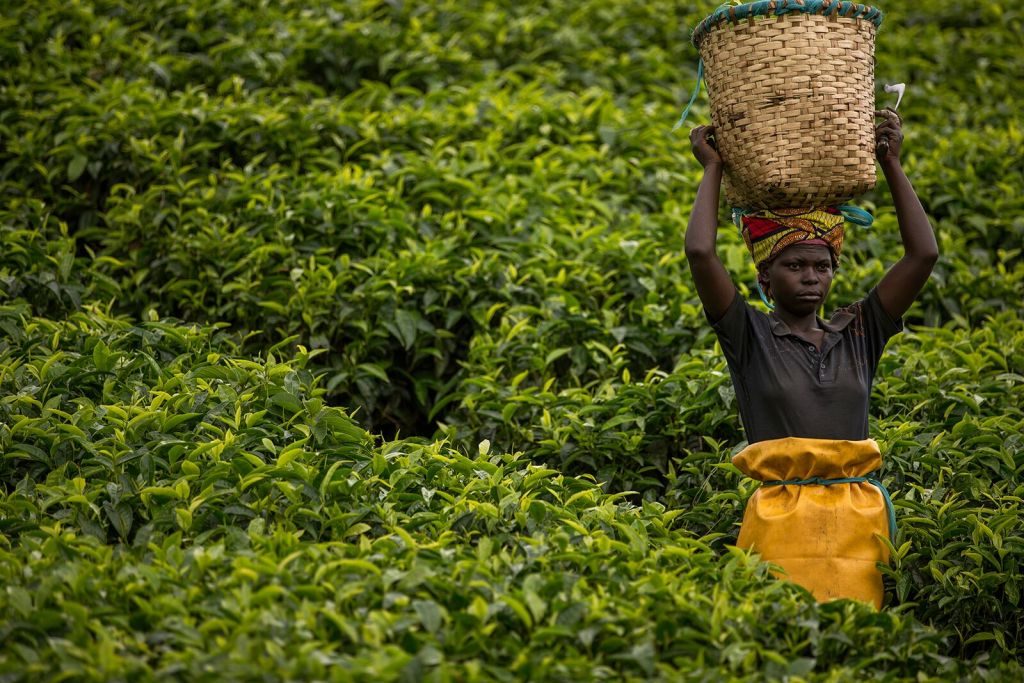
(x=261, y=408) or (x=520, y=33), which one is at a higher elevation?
(x=520, y=33)

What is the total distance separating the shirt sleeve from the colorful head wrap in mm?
178

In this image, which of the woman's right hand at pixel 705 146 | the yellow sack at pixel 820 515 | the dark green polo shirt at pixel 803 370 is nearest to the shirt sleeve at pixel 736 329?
the dark green polo shirt at pixel 803 370

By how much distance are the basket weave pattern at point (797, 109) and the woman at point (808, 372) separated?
97 mm

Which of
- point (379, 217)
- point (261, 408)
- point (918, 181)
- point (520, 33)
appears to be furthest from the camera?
point (520, 33)

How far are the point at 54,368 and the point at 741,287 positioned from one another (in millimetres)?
2843

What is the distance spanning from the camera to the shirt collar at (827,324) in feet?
11.3

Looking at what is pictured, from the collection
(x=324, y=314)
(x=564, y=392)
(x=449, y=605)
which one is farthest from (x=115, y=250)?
(x=449, y=605)

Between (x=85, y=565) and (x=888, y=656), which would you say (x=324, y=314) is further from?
(x=888, y=656)

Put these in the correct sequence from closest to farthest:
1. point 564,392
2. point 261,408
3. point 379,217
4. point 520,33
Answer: point 261,408, point 564,392, point 379,217, point 520,33

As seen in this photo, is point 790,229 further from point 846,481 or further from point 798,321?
point 846,481

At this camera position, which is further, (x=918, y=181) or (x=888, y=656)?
(x=918, y=181)

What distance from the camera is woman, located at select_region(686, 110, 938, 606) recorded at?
3289mm

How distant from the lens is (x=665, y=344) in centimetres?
488

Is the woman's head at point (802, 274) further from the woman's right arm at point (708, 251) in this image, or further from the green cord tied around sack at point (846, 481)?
the green cord tied around sack at point (846, 481)
